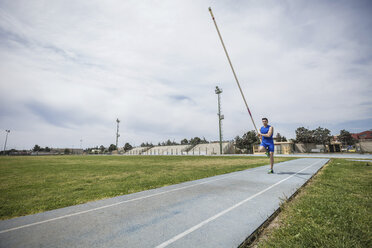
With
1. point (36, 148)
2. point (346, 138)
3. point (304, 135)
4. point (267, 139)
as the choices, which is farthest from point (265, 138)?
point (36, 148)

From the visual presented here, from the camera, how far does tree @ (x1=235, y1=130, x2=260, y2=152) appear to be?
167ft

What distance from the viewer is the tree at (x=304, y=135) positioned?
48.7 m

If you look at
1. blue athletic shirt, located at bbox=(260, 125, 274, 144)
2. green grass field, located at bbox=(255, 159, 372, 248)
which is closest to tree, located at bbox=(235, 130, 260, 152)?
blue athletic shirt, located at bbox=(260, 125, 274, 144)

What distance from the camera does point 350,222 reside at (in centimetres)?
241

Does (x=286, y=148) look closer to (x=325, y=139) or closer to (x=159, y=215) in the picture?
(x=325, y=139)

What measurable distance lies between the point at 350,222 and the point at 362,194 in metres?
2.19

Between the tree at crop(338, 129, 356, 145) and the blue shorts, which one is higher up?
the tree at crop(338, 129, 356, 145)

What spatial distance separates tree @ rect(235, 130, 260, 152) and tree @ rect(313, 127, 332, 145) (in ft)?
54.3

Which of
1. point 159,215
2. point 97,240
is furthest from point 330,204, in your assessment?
point 97,240

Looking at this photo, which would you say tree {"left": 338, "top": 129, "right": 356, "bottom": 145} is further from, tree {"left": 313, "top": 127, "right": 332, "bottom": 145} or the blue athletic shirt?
the blue athletic shirt

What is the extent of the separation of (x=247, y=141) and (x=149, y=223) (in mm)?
53640

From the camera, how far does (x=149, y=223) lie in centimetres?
261

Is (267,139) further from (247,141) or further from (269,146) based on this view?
(247,141)

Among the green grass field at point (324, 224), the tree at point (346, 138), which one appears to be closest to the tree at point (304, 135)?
the tree at point (346, 138)
